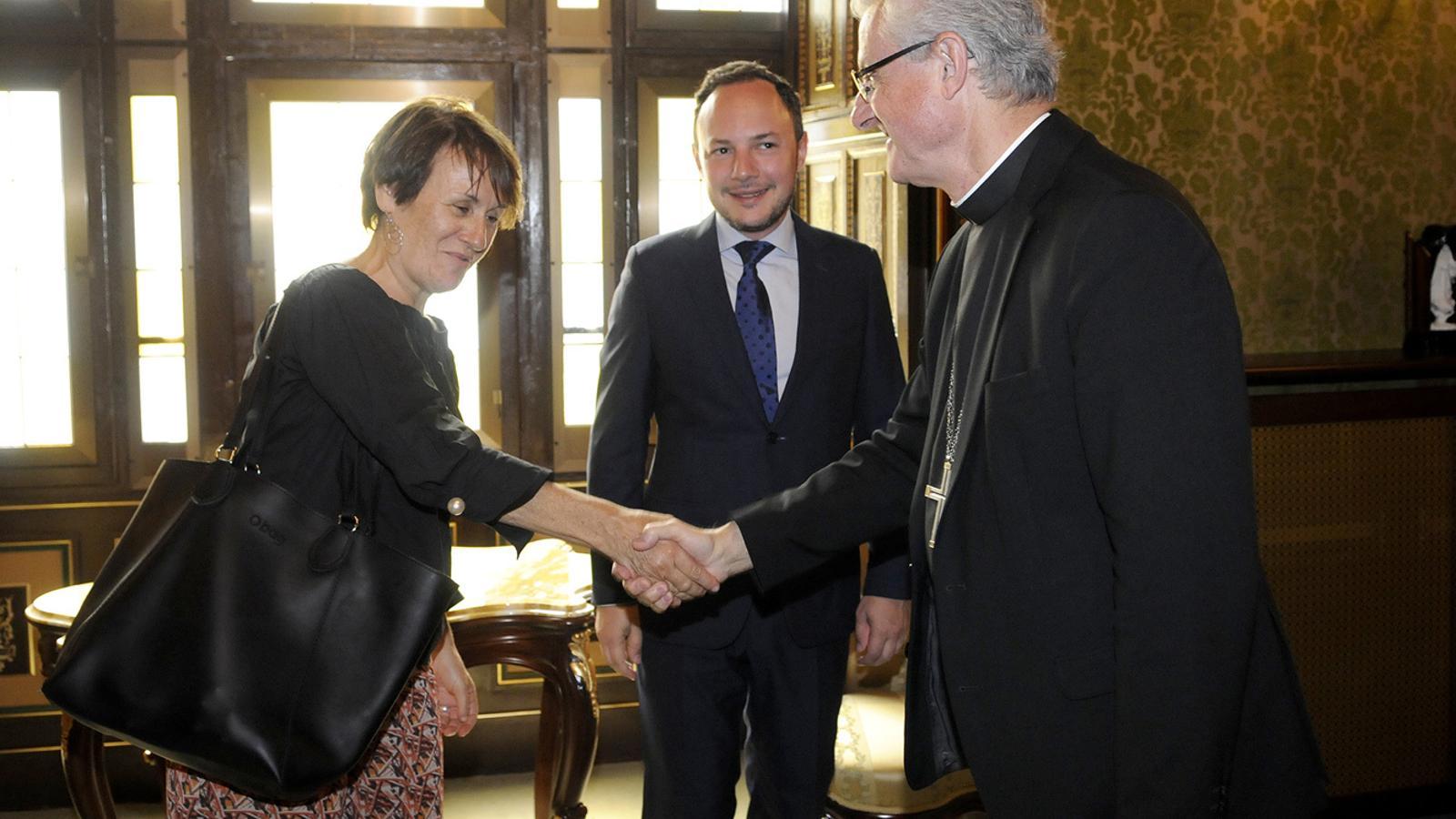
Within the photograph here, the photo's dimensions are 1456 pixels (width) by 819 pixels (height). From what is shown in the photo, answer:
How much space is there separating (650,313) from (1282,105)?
2.59m

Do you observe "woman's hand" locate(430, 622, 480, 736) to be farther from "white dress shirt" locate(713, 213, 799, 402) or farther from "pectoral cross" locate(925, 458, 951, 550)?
"white dress shirt" locate(713, 213, 799, 402)

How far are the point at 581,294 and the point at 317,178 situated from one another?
965mm

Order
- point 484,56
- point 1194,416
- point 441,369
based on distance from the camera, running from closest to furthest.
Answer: point 1194,416, point 441,369, point 484,56

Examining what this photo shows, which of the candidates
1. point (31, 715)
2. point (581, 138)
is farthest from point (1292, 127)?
point (31, 715)

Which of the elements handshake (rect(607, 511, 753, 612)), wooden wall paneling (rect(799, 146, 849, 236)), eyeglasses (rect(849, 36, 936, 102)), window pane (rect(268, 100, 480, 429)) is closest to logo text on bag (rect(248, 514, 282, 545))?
handshake (rect(607, 511, 753, 612))

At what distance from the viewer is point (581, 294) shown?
4.81 meters

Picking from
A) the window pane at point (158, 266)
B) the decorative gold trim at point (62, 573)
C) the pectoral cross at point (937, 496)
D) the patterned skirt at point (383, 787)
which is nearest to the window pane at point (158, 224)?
the window pane at point (158, 266)

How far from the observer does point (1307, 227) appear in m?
4.37

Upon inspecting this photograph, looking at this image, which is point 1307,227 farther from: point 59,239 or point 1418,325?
point 59,239

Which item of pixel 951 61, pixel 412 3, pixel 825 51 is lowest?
pixel 951 61

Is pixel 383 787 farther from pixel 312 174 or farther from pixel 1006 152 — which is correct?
pixel 312 174

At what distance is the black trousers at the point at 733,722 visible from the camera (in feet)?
8.56

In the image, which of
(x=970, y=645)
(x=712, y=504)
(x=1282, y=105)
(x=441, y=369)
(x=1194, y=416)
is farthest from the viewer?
(x=1282, y=105)

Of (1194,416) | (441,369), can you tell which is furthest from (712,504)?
(1194,416)
